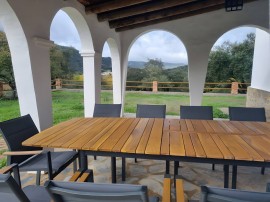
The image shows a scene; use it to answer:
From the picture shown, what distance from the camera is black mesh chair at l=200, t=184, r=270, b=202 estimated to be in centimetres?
79

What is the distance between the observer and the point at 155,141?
5.64 feet

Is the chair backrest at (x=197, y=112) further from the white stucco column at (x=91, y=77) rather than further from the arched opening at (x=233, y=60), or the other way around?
the arched opening at (x=233, y=60)

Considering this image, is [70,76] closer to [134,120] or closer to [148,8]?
[148,8]

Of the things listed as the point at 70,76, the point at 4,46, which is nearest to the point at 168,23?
the point at 4,46

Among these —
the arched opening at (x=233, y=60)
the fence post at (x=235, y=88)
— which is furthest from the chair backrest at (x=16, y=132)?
the fence post at (x=235, y=88)

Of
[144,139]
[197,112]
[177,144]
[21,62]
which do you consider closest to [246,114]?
[197,112]

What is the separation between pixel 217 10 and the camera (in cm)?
494

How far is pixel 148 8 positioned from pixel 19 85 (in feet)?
8.82

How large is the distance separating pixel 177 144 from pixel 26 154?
127 centimetres

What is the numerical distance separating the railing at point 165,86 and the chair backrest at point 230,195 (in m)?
10.4

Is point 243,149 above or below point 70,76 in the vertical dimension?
below

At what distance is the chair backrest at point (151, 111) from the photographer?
9.64 feet

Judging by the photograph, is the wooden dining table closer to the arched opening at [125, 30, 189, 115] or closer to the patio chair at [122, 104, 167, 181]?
the patio chair at [122, 104, 167, 181]

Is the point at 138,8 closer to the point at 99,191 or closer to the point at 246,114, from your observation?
the point at 246,114
